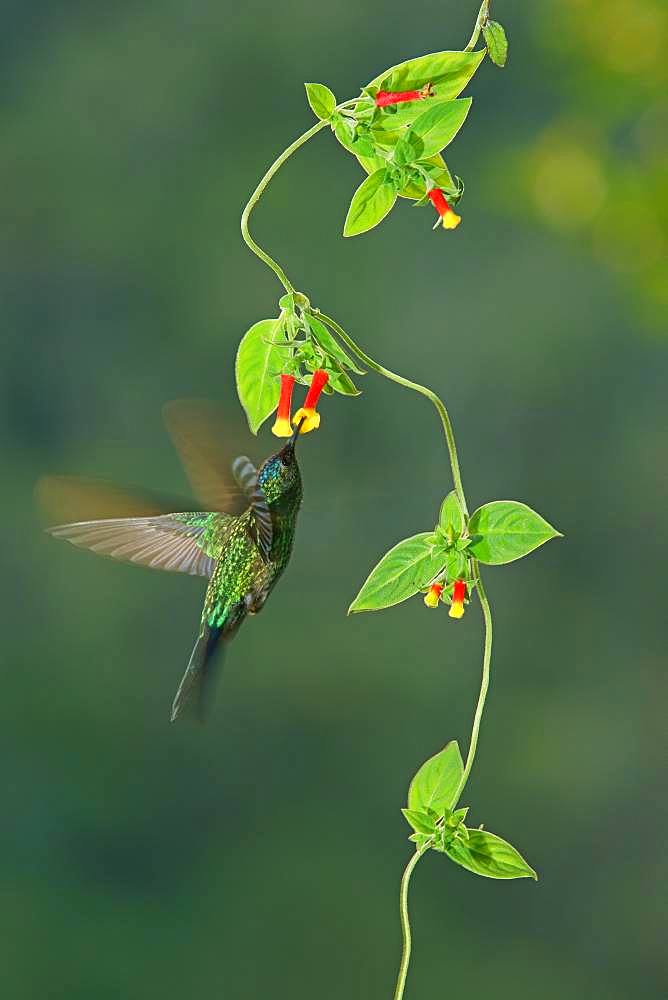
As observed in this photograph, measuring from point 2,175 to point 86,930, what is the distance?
1.84 meters

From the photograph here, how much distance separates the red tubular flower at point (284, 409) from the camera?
1.53ft

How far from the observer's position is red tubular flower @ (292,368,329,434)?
0.44 meters

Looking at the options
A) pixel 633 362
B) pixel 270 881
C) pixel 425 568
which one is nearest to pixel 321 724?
pixel 270 881

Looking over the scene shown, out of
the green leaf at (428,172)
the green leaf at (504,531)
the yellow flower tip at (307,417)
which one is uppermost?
the green leaf at (428,172)

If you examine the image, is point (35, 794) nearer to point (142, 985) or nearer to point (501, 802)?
point (142, 985)

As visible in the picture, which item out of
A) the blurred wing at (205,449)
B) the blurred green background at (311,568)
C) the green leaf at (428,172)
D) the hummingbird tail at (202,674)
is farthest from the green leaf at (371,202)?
the blurred green background at (311,568)

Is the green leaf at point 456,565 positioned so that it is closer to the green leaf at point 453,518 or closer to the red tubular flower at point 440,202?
the green leaf at point 453,518

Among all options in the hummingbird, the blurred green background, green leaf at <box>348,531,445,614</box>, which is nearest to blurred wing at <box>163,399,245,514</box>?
the hummingbird

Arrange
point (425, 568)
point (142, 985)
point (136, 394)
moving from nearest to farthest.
→ point (425, 568), point (142, 985), point (136, 394)

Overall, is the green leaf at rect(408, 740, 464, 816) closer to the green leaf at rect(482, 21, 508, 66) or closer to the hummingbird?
the hummingbird

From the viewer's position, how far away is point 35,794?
9.48 feet

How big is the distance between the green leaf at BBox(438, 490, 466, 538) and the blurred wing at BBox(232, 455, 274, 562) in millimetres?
73

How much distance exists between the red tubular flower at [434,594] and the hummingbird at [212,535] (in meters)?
0.07

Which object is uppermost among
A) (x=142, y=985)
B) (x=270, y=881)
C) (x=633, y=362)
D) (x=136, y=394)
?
(x=633, y=362)
